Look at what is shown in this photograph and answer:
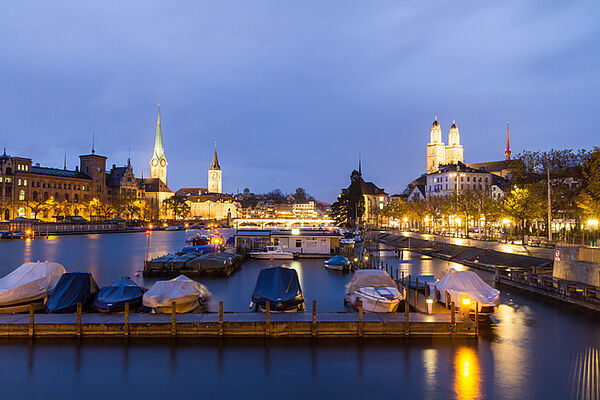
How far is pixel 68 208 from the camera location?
166375 millimetres

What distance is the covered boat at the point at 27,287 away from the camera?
102 feet

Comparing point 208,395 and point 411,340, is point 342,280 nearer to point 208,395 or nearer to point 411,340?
point 411,340

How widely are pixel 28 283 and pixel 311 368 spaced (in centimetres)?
2235

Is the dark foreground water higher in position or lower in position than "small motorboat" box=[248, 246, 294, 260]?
lower

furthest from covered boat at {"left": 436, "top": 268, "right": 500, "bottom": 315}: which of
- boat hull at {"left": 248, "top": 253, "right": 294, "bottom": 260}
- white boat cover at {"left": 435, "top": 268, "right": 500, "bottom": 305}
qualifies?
boat hull at {"left": 248, "top": 253, "right": 294, "bottom": 260}

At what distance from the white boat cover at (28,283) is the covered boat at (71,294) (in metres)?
3.18

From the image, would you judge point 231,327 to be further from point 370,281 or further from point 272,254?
point 272,254

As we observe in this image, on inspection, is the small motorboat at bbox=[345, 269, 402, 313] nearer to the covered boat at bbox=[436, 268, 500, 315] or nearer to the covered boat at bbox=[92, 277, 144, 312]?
the covered boat at bbox=[436, 268, 500, 315]

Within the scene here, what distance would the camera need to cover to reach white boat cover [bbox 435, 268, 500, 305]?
95.5ft

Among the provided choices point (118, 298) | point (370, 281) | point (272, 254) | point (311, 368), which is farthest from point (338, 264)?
point (311, 368)

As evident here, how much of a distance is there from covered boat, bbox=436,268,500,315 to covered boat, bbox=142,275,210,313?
1751 centimetres

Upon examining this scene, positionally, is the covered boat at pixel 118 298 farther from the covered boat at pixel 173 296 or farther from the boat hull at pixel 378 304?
the boat hull at pixel 378 304

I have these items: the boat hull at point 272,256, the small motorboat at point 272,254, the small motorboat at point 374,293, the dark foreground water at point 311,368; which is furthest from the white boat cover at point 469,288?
the small motorboat at point 272,254

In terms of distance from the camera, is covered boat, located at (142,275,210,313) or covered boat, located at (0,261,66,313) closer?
covered boat, located at (142,275,210,313)
